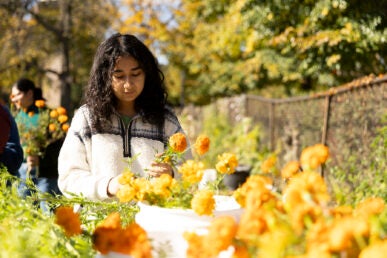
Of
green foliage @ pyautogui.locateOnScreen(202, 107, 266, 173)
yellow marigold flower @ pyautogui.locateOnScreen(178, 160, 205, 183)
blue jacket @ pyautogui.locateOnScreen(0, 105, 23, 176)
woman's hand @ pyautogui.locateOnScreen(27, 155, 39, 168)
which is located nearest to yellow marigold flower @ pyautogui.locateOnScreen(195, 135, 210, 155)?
yellow marigold flower @ pyautogui.locateOnScreen(178, 160, 205, 183)

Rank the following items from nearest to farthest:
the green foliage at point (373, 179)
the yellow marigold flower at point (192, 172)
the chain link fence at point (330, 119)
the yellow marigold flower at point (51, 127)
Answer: the yellow marigold flower at point (192, 172), the green foliage at point (373, 179), the yellow marigold flower at point (51, 127), the chain link fence at point (330, 119)

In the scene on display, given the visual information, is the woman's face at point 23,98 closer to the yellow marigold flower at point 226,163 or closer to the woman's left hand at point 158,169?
the woman's left hand at point 158,169

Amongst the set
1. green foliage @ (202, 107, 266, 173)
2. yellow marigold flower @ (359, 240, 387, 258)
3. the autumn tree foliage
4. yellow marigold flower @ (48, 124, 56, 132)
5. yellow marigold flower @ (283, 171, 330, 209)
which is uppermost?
the autumn tree foliage

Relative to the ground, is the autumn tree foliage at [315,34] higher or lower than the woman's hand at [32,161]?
higher

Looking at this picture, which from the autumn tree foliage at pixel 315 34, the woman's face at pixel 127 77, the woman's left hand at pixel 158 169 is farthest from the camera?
the autumn tree foliage at pixel 315 34

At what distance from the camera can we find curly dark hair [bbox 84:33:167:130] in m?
2.06

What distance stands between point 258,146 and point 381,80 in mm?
5347

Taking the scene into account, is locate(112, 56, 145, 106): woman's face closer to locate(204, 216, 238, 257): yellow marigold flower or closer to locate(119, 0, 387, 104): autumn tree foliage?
locate(204, 216, 238, 257): yellow marigold flower

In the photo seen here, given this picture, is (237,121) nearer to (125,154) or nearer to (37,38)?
(37,38)

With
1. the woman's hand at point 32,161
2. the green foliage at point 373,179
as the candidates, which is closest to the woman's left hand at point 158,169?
the green foliage at point 373,179

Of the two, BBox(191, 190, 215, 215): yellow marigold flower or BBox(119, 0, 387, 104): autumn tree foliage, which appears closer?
BBox(191, 190, 215, 215): yellow marigold flower

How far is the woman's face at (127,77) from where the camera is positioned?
6.54 ft

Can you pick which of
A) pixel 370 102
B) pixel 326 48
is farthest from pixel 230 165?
pixel 326 48

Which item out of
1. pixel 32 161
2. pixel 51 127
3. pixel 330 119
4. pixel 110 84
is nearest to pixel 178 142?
pixel 110 84
